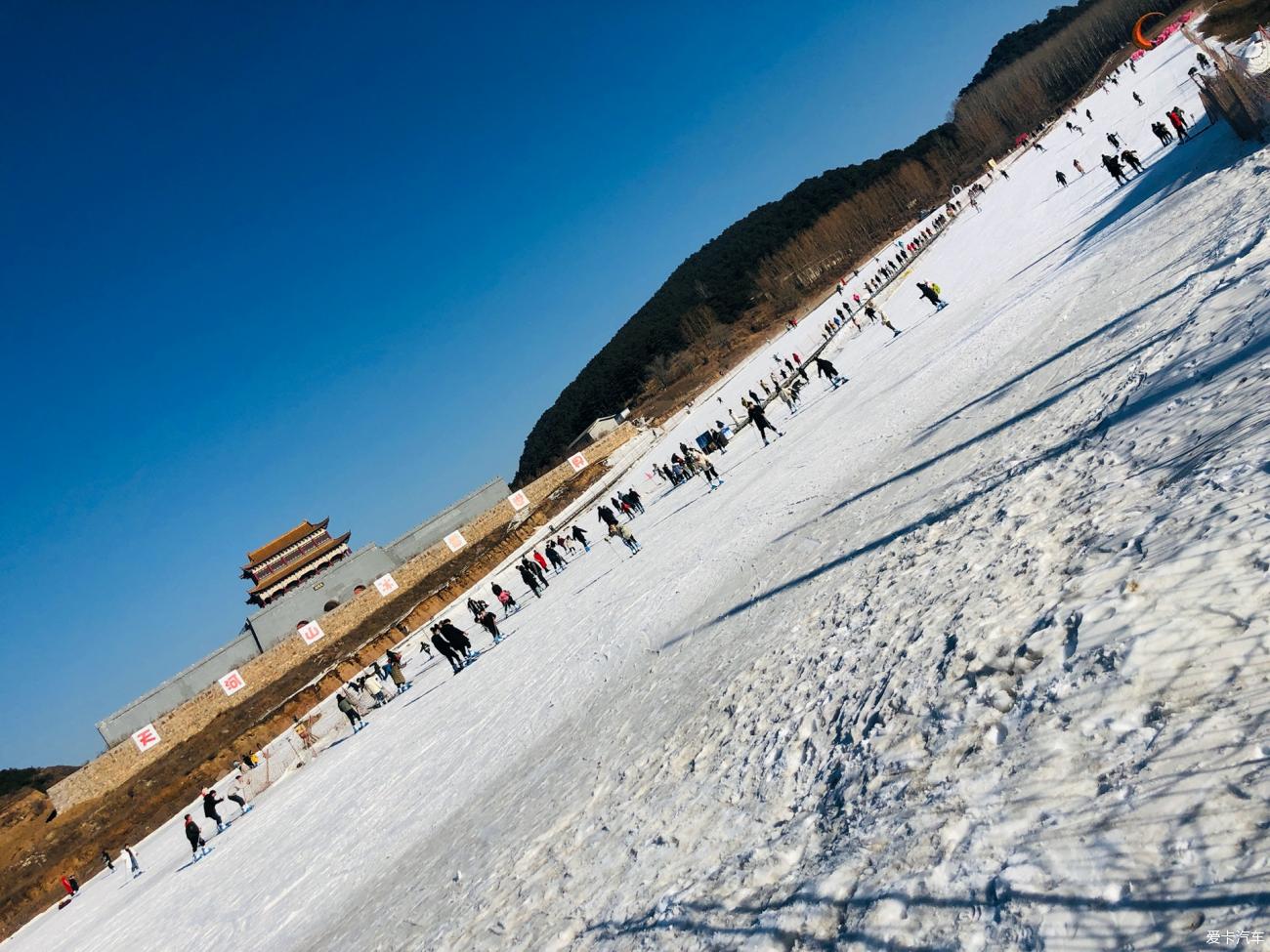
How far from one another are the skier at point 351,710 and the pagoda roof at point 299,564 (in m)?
41.1

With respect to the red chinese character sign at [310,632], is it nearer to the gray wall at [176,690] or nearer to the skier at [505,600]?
the gray wall at [176,690]

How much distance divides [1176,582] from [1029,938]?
225 centimetres

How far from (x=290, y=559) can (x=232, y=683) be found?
21038mm

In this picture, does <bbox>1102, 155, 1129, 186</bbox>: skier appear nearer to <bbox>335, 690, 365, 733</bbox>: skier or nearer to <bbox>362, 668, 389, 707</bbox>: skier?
<bbox>362, 668, 389, 707</bbox>: skier

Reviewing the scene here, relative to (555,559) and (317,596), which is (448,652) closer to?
(555,559)

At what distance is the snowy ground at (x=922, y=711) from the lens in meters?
3.43

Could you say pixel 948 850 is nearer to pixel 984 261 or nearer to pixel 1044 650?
pixel 1044 650

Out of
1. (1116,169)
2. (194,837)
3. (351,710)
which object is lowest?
(194,837)

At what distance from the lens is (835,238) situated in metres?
97.7

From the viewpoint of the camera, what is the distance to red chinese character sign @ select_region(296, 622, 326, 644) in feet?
140

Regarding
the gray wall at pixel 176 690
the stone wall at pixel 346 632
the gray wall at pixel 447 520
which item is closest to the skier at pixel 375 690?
the stone wall at pixel 346 632

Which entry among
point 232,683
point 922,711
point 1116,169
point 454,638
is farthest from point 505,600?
point 232,683

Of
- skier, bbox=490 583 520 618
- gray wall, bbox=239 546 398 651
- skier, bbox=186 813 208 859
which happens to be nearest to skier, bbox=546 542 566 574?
skier, bbox=490 583 520 618

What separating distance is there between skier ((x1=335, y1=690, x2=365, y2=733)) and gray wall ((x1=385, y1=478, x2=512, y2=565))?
2815 cm
